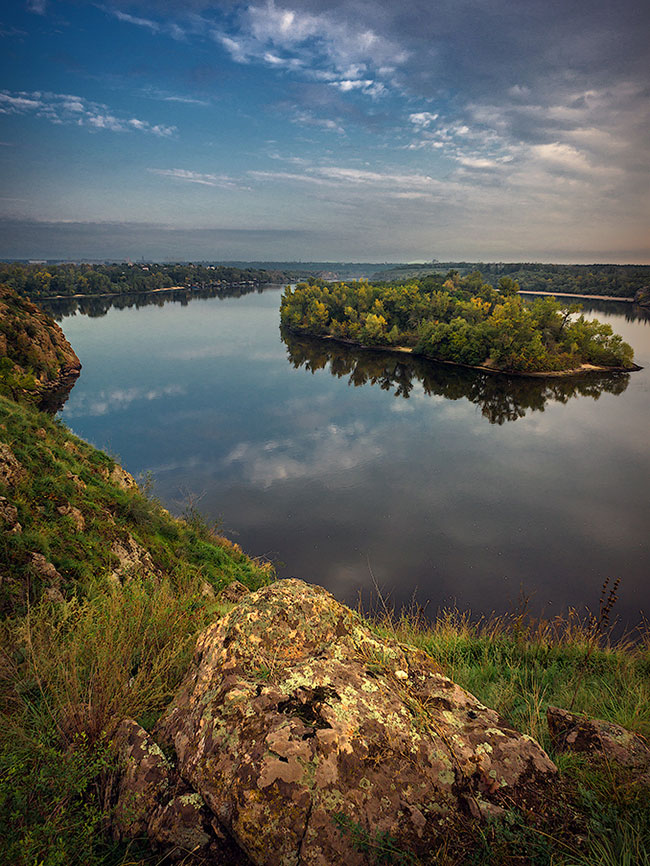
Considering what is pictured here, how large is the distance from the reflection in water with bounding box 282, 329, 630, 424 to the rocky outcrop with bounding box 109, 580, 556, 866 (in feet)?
126

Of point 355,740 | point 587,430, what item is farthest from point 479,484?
point 355,740

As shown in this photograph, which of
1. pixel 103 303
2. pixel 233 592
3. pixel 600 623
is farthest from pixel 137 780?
pixel 103 303

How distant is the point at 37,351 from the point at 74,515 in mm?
41394

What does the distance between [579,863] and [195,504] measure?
22505 millimetres

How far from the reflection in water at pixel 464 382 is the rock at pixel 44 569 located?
37.8m

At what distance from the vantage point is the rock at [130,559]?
8.51 metres

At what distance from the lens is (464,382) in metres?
52.2

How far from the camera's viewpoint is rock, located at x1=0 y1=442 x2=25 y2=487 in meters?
8.98

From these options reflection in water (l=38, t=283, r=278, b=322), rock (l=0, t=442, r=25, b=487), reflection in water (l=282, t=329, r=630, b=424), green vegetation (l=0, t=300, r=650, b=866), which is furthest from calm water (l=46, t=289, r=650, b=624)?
reflection in water (l=38, t=283, r=278, b=322)

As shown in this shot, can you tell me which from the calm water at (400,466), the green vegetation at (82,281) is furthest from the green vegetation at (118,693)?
the green vegetation at (82,281)

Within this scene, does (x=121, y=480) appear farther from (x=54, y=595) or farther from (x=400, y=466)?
(x=400, y=466)

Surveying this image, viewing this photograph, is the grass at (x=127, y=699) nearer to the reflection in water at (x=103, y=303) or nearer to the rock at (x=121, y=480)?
the rock at (x=121, y=480)

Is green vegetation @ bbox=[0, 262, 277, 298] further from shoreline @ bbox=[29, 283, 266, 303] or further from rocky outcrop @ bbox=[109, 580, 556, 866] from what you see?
rocky outcrop @ bbox=[109, 580, 556, 866]

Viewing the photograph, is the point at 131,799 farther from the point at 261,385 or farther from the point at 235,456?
the point at 261,385
